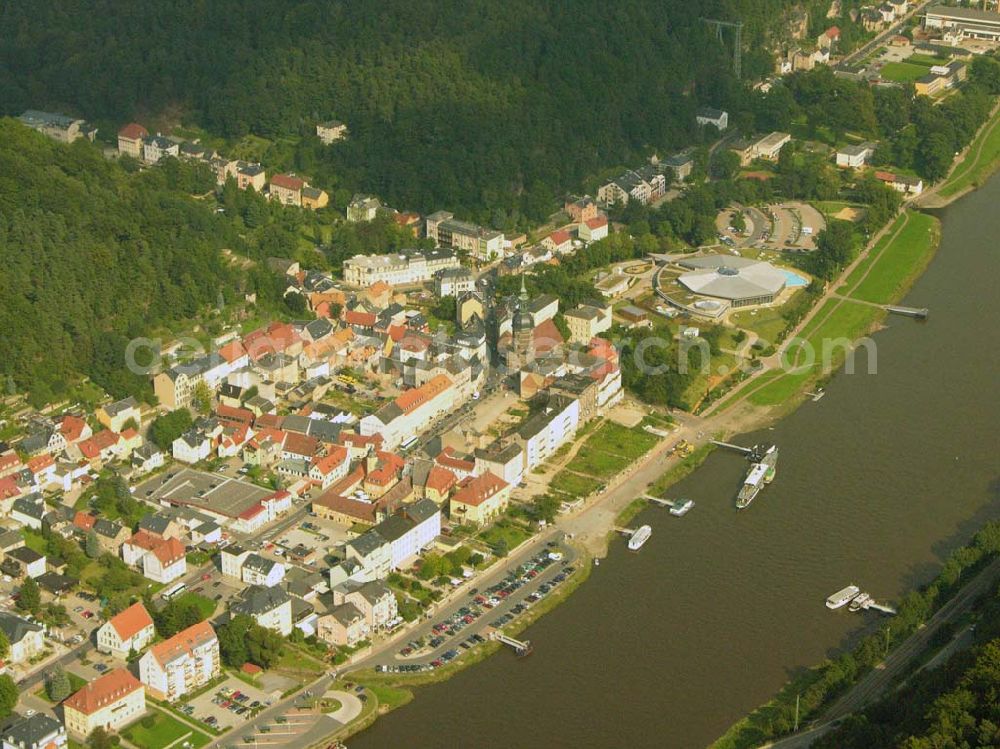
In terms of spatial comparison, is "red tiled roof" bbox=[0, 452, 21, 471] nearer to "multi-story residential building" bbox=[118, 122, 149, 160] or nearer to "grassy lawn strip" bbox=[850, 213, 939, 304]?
"multi-story residential building" bbox=[118, 122, 149, 160]

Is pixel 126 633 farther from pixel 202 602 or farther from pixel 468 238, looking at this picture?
pixel 468 238

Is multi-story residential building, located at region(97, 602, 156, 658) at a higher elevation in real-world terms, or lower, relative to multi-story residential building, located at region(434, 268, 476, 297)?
higher

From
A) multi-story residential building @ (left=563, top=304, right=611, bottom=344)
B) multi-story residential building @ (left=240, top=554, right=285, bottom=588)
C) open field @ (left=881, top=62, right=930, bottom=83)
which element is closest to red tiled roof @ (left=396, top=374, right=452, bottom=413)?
multi-story residential building @ (left=563, top=304, right=611, bottom=344)

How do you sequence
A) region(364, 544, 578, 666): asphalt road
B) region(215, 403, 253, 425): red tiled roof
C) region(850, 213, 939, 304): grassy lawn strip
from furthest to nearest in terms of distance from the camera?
region(850, 213, 939, 304): grassy lawn strip < region(215, 403, 253, 425): red tiled roof < region(364, 544, 578, 666): asphalt road

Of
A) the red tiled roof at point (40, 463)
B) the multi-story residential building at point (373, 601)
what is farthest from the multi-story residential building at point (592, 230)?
the multi-story residential building at point (373, 601)

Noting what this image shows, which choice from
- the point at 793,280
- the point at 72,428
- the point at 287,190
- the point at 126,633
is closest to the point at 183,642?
the point at 126,633

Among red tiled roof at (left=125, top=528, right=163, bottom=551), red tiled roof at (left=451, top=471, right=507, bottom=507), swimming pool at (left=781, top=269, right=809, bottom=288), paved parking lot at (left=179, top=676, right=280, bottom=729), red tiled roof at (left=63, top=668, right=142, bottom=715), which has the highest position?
red tiled roof at (left=63, top=668, right=142, bottom=715)

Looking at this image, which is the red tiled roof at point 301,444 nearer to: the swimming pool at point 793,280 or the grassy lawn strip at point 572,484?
the grassy lawn strip at point 572,484

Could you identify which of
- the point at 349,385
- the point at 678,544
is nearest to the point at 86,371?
the point at 349,385
